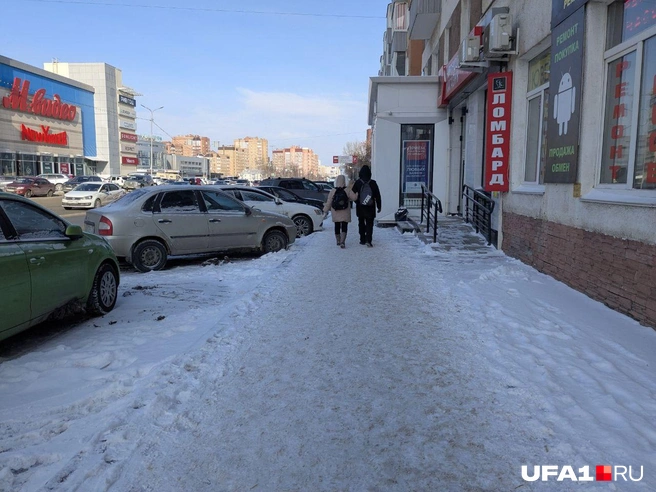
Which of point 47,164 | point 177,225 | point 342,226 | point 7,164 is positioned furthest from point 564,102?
point 47,164

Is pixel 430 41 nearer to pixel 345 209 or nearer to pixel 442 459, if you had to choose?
pixel 345 209

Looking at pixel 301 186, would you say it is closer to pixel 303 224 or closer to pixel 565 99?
pixel 303 224

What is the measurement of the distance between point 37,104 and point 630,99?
6658 centimetres

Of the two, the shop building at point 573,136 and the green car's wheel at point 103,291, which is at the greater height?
the shop building at point 573,136

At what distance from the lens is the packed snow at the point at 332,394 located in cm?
291

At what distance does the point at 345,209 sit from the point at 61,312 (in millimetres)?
7212

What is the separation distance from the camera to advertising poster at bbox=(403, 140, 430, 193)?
1705cm

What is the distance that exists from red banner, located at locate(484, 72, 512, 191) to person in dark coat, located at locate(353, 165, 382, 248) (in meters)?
2.46

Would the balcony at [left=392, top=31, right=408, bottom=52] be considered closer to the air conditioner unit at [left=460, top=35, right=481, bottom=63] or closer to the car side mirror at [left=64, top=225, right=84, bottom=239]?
the air conditioner unit at [left=460, top=35, right=481, bottom=63]

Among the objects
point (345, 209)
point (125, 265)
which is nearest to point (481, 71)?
point (345, 209)

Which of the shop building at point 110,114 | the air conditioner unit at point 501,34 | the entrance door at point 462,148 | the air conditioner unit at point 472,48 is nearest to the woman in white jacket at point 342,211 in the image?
the air conditioner unit at point 472,48

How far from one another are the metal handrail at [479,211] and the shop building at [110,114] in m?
70.8

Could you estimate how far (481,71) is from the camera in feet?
38.5

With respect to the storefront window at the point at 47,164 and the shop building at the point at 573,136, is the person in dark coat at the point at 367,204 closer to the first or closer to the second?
the shop building at the point at 573,136
